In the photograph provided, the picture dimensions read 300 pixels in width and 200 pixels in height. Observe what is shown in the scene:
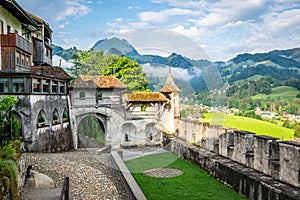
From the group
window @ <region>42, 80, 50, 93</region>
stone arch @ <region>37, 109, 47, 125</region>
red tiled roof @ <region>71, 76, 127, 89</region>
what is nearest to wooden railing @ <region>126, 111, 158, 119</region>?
red tiled roof @ <region>71, 76, 127, 89</region>

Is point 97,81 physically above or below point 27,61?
below

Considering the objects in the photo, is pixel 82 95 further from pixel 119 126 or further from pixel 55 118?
pixel 55 118

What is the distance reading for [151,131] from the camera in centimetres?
2812

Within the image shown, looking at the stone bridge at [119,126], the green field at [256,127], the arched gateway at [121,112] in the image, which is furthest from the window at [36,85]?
the green field at [256,127]

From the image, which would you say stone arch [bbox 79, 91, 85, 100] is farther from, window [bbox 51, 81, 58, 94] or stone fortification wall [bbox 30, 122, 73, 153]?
window [bbox 51, 81, 58, 94]

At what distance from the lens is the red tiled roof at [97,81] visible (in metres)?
A: 22.3

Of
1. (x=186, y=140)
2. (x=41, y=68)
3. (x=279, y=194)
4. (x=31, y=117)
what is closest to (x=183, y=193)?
(x=279, y=194)

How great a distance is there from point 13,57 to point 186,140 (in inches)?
518

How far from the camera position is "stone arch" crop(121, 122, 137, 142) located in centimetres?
2778

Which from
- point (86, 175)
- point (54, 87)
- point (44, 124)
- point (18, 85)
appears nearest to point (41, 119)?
point (44, 124)

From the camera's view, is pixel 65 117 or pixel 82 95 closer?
pixel 65 117

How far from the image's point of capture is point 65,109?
25234 millimetres

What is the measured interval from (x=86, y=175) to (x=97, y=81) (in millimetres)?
11018

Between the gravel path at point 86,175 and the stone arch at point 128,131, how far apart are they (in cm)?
1001
